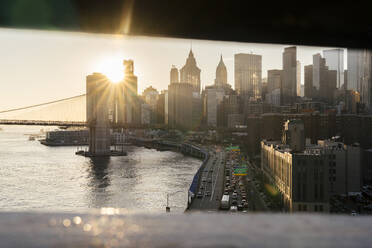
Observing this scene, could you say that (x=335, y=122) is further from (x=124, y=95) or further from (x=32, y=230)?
(x=124, y=95)

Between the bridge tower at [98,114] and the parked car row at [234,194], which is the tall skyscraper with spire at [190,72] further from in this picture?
the parked car row at [234,194]

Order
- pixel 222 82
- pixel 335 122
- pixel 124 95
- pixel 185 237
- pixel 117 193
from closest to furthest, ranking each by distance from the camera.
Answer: pixel 185 237, pixel 117 193, pixel 335 122, pixel 124 95, pixel 222 82

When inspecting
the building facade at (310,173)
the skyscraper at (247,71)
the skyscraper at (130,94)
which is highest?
the skyscraper at (247,71)

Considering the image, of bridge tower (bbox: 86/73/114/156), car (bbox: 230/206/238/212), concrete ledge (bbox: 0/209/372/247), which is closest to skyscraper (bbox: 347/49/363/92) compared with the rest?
bridge tower (bbox: 86/73/114/156)

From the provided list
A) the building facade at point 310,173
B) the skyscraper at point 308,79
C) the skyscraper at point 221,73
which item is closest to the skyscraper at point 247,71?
the skyscraper at point 221,73

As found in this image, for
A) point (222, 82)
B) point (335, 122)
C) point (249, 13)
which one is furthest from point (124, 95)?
point (249, 13)
